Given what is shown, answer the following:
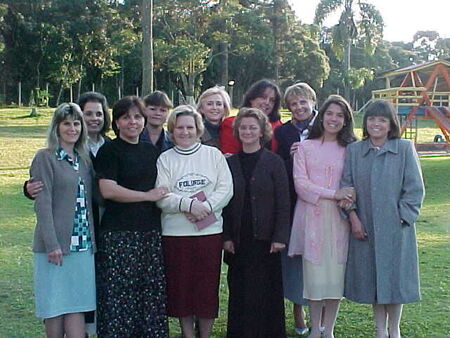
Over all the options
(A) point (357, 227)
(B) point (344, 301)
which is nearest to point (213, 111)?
(A) point (357, 227)

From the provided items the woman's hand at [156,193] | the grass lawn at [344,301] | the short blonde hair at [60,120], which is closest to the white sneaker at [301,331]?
the grass lawn at [344,301]

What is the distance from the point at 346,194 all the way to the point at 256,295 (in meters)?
0.93

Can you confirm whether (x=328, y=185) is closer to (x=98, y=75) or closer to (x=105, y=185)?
(x=105, y=185)

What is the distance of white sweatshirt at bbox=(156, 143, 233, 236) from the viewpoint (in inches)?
159

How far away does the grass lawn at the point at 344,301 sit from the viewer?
4945 mm

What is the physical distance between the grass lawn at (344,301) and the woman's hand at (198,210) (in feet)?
4.15

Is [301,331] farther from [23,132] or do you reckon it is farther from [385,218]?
[23,132]

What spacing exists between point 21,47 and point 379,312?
32030mm

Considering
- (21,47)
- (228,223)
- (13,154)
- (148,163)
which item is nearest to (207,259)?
(228,223)

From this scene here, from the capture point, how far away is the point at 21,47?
108 ft

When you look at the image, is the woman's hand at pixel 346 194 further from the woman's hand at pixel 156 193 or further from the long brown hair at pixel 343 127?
the woman's hand at pixel 156 193

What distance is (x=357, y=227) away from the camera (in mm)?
4141

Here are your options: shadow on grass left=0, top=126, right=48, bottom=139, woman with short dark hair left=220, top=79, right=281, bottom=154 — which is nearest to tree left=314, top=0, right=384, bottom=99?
shadow on grass left=0, top=126, right=48, bottom=139

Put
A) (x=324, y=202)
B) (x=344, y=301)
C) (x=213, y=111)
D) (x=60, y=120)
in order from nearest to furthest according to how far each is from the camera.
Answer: (x=60, y=120)
(x=324, y=202)
(x=213, y=111)
(x=344, y=301)
